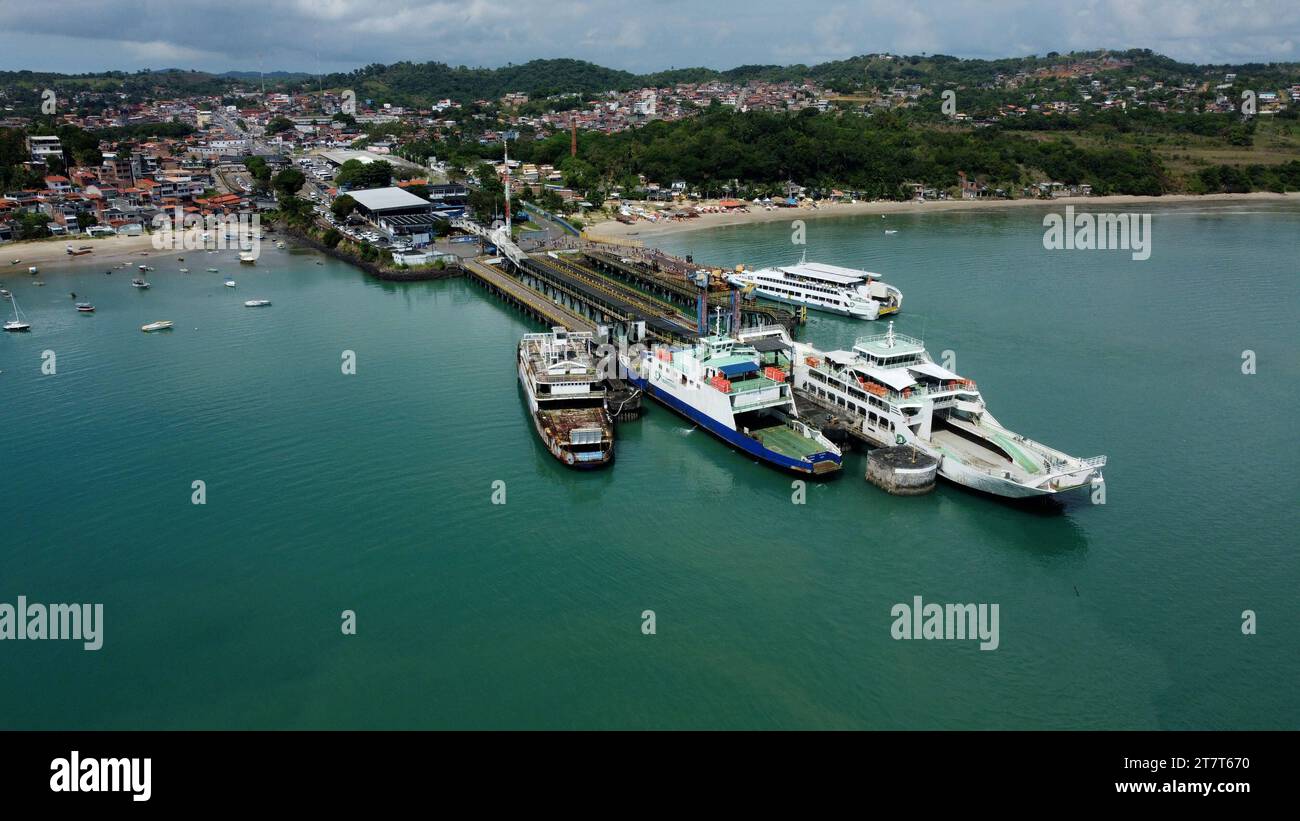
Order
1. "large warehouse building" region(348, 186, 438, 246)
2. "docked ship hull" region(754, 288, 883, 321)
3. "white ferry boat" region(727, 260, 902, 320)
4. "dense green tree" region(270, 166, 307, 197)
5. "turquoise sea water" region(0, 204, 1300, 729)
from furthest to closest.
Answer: "dense green tree" region(270, 166, 307, 197), "large warehouse building" region(348, 186, 438, 246), "white ferry boat" region(727, 260, 902, 320), "docked ship hull" region(754, 288, 883, 321), "turquoise sea water" region(0, 204, 1300, 729)

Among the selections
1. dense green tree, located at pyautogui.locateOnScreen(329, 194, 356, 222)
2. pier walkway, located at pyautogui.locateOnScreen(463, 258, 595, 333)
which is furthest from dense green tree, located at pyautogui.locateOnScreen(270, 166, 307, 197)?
pier walkway, located at pyautogui.locateOnScreen(463, 258, 595, 333)

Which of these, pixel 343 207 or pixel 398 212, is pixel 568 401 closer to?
pixel 398 212

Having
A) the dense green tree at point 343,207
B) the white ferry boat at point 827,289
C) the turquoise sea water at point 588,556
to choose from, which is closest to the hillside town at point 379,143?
the dense green tree at point 343,207

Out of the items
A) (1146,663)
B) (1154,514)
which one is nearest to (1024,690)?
(1146,663)

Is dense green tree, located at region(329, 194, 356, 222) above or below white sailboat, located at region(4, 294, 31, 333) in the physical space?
above

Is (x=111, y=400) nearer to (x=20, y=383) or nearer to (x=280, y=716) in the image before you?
(x=20, y=383)
